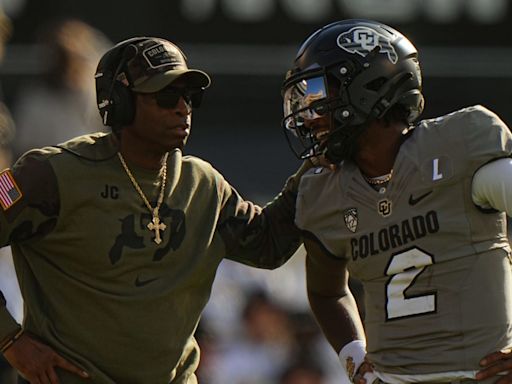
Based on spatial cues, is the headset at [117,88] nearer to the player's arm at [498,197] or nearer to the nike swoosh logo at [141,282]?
the nike swoosh logo at [141,282]

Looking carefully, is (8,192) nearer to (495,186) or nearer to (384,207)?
(384,207)

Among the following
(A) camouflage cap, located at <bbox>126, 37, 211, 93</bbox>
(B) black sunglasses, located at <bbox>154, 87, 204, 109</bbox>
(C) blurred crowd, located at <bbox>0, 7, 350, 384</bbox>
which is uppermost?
(A) camouflage cap, located at <bbox>126, 37, 211, 93</bbox>

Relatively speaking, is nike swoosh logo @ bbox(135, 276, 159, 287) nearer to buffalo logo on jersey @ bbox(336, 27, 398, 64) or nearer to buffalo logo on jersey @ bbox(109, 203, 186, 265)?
buffalo logo on jersey @ bbox(109, 203, 186, 265)

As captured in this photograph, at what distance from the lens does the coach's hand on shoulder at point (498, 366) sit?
4637 mm

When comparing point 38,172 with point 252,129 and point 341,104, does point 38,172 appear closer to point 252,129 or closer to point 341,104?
point 341,104

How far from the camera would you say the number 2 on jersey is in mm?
4816

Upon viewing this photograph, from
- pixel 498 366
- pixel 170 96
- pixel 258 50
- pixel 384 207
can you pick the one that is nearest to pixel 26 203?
pixel 170 96

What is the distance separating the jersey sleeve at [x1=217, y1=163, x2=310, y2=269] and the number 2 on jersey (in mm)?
631

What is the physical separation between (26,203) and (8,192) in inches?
2.9

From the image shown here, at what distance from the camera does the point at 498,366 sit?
4637mm

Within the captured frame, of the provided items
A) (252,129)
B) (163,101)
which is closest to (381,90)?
(163,101)

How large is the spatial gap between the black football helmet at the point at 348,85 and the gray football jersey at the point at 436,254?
0.49 ft

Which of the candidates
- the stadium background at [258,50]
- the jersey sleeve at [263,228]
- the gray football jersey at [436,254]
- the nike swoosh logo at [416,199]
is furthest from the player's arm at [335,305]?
the stadium background at [258,50]

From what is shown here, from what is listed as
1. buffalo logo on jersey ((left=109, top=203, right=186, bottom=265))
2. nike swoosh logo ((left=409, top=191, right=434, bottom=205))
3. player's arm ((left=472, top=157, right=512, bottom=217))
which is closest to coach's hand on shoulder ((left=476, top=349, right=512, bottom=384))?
player's arm ((left=472, top=157, right=512, bottom=217))
